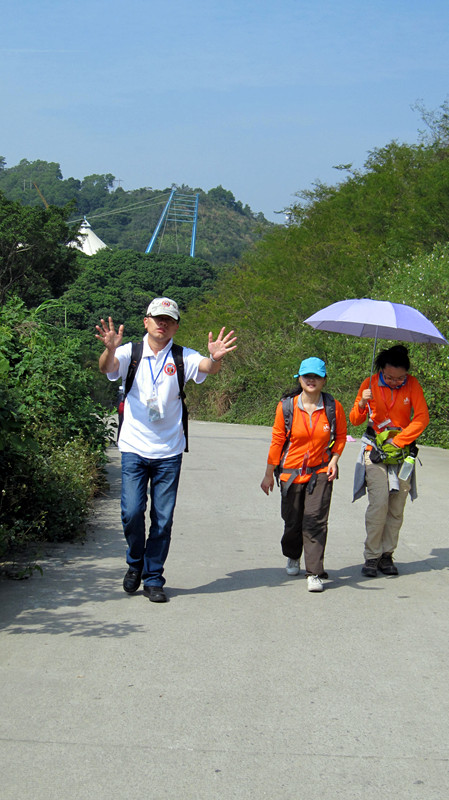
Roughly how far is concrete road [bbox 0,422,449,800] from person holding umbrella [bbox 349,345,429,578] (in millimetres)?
395

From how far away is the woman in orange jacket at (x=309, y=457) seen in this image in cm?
667

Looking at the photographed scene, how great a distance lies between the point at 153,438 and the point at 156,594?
1.01 meters

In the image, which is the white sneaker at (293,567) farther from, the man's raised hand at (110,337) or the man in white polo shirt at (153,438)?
the man's raised hand at (110,337)

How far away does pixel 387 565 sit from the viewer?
7.22 metres

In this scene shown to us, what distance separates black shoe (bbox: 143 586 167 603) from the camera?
20.2 feet

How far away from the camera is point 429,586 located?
22.5ft

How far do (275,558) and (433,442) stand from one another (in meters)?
13.1

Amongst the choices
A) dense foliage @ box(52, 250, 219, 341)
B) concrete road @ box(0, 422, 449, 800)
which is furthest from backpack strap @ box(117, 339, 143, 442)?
dense foliage @ box(52, 250, 219, 341)

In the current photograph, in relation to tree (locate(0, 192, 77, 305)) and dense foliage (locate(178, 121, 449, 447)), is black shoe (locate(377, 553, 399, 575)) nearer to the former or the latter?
dense foliage (locate(178, 121, 449, 447))

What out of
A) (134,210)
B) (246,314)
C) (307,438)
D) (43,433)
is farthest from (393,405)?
(134,210)

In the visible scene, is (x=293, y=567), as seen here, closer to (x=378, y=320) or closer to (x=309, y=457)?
(x=309, y=457)

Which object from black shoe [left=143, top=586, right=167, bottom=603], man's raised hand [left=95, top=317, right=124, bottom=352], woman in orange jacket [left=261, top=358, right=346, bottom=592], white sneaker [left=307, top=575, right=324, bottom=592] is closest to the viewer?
A: man's raised hand [left=95, top=317, right=124, bottom=352]

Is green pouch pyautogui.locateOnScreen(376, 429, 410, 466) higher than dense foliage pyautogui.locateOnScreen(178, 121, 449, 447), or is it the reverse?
dense foliage pyautogui.locateOnScreen(178, 121, 449, 447)

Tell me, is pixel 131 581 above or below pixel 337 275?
below
